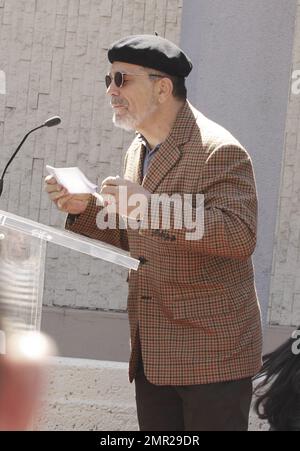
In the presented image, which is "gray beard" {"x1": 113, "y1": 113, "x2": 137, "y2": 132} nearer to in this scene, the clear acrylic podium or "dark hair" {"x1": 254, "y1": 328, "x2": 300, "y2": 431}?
the clear acrylic podium

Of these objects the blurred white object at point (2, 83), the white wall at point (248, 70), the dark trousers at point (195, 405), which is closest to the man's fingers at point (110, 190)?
the dark trousers at point (195, 405)

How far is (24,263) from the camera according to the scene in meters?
2.97

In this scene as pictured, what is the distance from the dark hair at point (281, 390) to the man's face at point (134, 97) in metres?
1.09

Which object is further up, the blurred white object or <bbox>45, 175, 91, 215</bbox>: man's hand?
the blurred white object

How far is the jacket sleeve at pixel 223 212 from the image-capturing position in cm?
339

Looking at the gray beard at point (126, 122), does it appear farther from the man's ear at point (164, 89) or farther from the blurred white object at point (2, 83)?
the blurred white object at point (2, 83)

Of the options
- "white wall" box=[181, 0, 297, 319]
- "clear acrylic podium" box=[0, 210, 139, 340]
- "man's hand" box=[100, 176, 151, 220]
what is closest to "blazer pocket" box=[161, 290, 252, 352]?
"man's hand" box=[100, 176, 151, 220]

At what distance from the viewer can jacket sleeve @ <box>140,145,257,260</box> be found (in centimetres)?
339

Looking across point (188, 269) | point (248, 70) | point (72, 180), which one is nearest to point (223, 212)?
point (188, 269)

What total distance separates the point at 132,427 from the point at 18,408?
2.11 meters

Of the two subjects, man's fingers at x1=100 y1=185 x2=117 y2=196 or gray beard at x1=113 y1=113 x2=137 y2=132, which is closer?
man's fingers at x1=100 y1=185 x2=117 y2=196

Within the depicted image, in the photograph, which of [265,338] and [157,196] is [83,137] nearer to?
[265,338]

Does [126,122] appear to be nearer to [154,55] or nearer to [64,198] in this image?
[154,55]

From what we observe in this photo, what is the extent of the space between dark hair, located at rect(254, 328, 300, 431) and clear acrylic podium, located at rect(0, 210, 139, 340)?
131 centimetres
